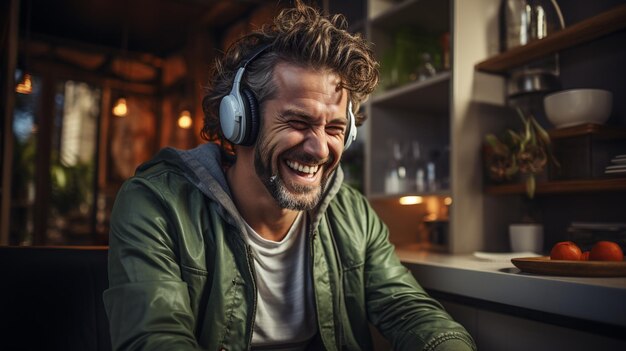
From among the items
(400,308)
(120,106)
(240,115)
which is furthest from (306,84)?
(120,106)

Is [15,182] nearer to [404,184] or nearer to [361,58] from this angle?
[404,184]

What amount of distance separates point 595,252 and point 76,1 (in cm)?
511

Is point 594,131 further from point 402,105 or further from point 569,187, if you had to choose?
point 402,105

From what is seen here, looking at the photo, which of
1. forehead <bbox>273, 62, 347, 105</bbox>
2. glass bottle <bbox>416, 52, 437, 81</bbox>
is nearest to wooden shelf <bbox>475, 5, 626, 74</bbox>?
glass bottle <bbox>416, 52, 437, 81</bbox>

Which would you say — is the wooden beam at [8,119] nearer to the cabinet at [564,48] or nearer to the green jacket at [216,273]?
the green jacket at [216,273]

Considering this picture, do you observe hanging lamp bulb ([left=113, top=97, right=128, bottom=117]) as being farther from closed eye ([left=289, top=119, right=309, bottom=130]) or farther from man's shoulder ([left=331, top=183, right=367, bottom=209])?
closed eye ([left=289, top=119, right=309, bottom=130])

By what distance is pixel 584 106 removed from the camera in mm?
1633

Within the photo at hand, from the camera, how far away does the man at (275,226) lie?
47.3 inches

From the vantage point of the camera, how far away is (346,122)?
138cm

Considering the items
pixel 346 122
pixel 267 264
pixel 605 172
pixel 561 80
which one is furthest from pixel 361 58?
pixel 561 80

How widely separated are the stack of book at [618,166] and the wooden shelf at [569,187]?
25 millimetres

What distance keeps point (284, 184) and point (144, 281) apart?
433mm

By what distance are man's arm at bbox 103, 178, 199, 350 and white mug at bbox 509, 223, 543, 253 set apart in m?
1.29

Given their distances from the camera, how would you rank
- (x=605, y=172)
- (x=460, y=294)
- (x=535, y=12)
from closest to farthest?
(x=460, y=294), (x=605, y=172), (x=535, y=12)
